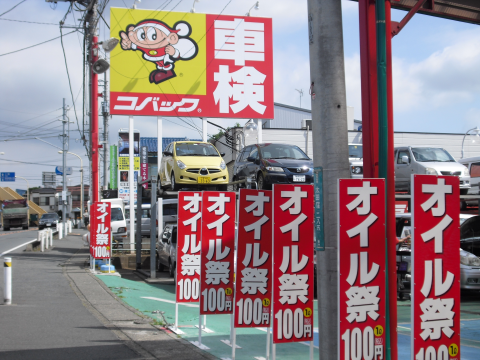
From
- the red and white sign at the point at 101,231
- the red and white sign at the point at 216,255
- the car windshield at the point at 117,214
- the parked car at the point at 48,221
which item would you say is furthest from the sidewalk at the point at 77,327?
the parked car at the point at 48,221

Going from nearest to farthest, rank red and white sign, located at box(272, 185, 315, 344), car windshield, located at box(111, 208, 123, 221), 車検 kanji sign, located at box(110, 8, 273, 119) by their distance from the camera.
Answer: red and white sign, located at box(272, 185, 315, 344) → 車検 kanji sign, located at box(110, 8, 273, 119) → car windshield, located at box(111, 208, 123, 221)

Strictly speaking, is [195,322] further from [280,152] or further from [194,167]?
[194,167]

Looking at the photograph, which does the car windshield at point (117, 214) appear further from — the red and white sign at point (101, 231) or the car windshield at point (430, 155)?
the car windshield at point (430, 155)

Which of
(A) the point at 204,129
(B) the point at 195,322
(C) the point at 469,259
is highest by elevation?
(A) the point at 204,129

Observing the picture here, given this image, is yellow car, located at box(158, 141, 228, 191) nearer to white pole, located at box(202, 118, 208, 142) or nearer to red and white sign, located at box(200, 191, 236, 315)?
white pole, located at box(202, 118, 208, 142)

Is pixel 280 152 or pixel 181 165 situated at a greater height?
pixel 280 152

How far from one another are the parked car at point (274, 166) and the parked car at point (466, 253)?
2639 mm

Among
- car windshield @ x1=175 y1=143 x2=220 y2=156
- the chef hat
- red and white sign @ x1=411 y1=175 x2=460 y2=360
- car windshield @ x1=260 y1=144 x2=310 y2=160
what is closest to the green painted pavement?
red and white sign @ x1=411 y1=175 x2=460 y2=360

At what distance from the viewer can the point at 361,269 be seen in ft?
15.1

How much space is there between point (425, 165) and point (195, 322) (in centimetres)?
874

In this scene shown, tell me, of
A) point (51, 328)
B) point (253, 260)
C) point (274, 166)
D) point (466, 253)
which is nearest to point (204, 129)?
point (274, 166)

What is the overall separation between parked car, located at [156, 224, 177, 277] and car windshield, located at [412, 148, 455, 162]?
7.85 meters

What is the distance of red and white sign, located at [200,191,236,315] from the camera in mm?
7531

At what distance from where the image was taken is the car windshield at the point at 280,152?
1426 cm
